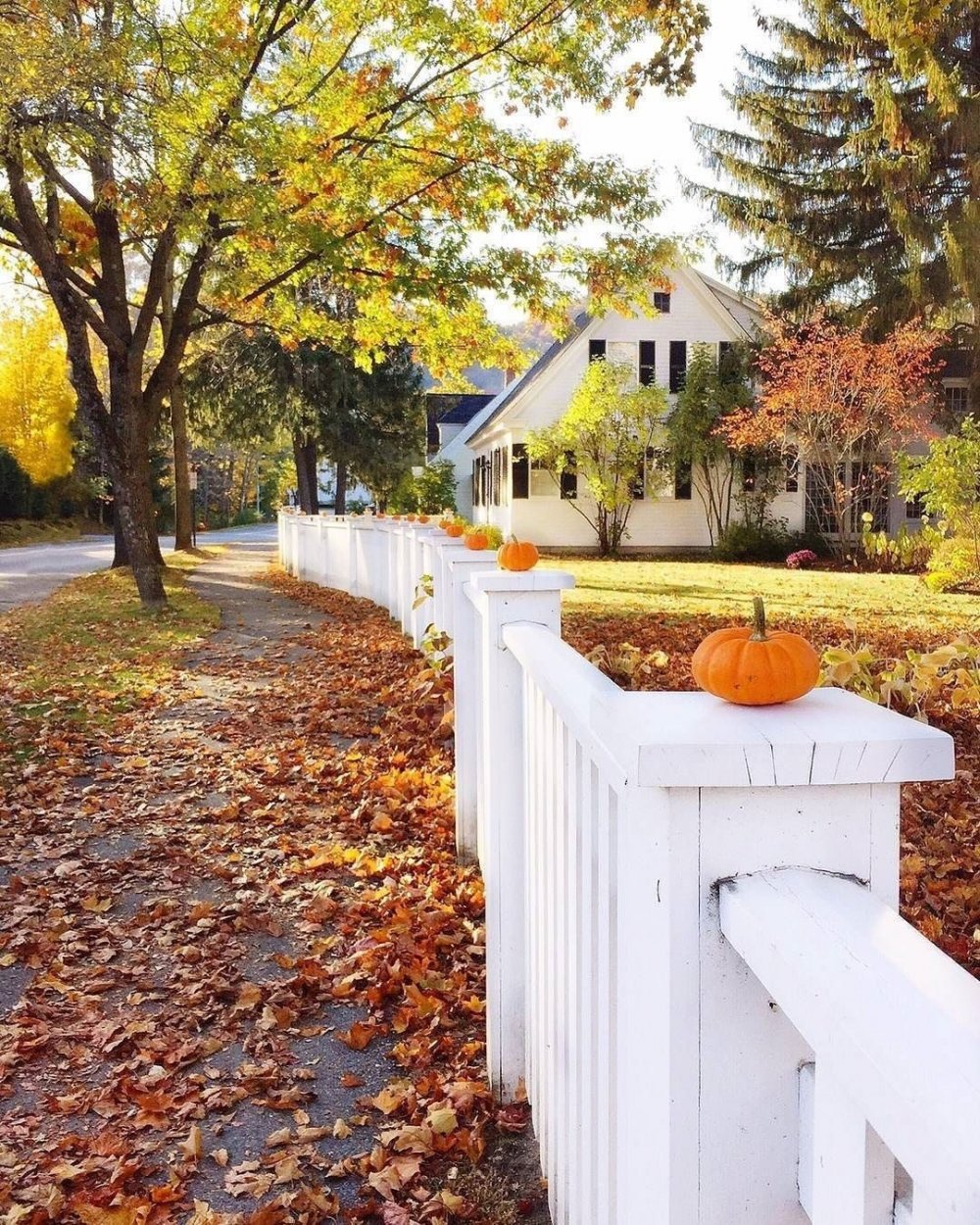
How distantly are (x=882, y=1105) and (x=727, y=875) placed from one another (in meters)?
0.36

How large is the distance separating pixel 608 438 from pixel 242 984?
24220 mm

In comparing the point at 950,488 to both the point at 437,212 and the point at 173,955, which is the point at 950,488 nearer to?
the point at 437,212

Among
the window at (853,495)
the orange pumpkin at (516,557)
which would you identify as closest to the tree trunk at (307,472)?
the window at (853,495)

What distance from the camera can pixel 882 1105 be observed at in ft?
2.37

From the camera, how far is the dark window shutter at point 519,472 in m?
29.3

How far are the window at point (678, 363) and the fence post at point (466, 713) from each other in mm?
25620

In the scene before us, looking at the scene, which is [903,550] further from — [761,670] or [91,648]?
[761,670]

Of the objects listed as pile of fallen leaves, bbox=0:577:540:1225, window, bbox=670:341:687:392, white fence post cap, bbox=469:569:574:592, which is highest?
window, bbox=670:341:687:392

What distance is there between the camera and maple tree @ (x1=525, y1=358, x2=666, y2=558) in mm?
26531

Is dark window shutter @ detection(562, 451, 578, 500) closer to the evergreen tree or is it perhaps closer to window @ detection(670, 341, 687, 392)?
window @ detection(670, 341, 687, 392)

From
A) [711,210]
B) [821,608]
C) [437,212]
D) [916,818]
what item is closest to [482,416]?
[711,210]

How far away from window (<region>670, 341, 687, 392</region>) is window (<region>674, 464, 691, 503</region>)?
232 centimetres

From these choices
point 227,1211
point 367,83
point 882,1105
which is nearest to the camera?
point 882,1105

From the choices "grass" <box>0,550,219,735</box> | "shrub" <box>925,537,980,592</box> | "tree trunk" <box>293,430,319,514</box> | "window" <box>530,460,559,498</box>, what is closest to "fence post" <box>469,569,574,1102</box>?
"grass" <box>0,550,219,735</box>
